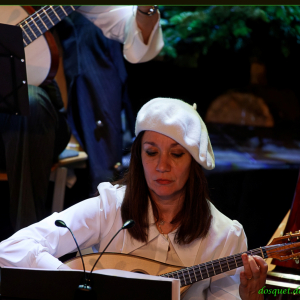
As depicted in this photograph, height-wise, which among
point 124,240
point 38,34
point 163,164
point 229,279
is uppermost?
point 38,34

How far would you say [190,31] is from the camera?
11.4 ft

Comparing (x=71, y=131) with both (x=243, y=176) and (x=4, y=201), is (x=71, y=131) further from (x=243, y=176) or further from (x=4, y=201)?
(x=243, y=176)

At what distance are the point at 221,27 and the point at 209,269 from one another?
2.20 meters

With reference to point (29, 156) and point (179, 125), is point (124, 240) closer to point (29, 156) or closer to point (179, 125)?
point (179, 125)

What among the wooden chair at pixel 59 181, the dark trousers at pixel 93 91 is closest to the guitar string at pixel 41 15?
the dark trousers at pixel 93 91

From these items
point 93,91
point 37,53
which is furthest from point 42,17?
point 93,91

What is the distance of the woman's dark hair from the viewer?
6.90 ft

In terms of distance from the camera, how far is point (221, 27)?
11.3ft

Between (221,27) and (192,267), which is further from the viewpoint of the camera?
(221,27)

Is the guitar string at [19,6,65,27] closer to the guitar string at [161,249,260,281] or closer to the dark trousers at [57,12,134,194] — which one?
the dark trousers at [57,12,134,194]

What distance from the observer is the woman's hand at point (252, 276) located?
1.85 m

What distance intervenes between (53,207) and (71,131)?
53 centimetres

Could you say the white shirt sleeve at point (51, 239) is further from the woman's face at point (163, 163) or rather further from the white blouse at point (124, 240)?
the woman's face at point (163, 163)

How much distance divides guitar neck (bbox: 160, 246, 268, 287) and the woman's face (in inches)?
14.7
